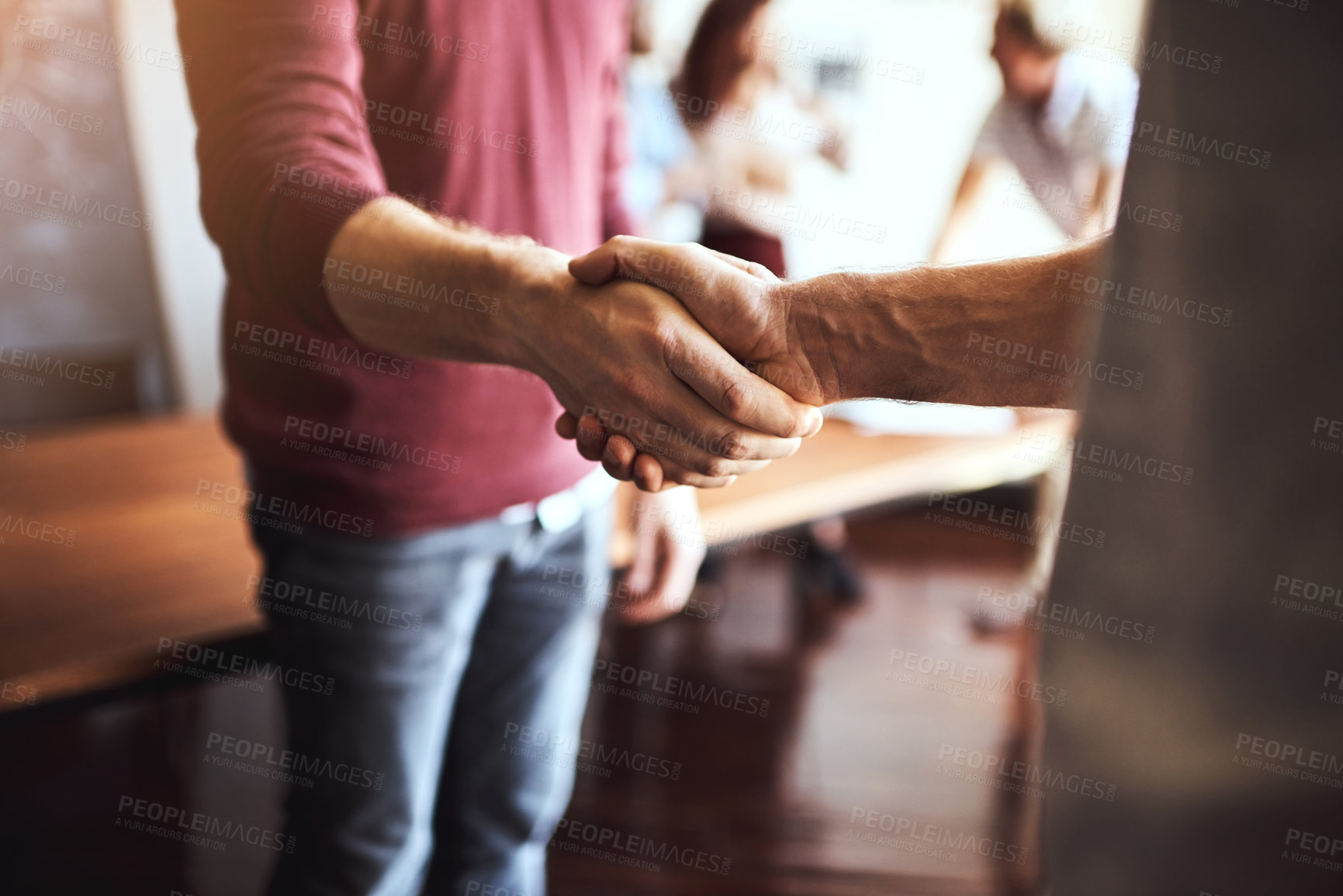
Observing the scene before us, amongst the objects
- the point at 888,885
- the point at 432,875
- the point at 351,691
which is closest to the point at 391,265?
the point at 351,691

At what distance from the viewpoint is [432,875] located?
814 mm

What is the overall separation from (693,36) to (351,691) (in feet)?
2.04

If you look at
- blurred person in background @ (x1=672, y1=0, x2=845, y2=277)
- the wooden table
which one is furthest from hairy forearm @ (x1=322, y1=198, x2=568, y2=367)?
the wooden table

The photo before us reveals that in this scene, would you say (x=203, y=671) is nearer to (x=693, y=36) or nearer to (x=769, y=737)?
(x=693, y=36)

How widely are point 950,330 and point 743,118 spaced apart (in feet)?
1.16

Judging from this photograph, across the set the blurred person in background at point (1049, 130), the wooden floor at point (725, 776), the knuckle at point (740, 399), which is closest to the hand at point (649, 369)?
the knuckle at point (740, 399)

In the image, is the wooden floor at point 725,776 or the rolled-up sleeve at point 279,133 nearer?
the rolled-up sleeve at point 279,133

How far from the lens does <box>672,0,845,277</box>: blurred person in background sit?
651 mm

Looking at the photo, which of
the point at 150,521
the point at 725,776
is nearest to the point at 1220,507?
the point at 150,521

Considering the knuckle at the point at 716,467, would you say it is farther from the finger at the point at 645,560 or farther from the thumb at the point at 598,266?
the finger at the point at 645,560

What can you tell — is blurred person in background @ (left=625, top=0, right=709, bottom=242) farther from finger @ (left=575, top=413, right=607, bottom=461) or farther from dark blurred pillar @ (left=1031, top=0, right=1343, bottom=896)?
dark blurred pillar @ (left=1031, top=0, right=1343, bottom=896)

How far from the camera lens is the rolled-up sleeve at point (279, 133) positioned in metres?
0.43

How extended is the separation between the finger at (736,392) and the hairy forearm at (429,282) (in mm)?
83

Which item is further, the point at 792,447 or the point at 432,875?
the point at 432,875
